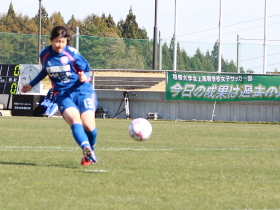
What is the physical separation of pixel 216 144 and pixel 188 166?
4.62 meters

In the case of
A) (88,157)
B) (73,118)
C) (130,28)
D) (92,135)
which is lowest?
(88,157)

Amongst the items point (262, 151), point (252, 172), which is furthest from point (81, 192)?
point (262, 151)

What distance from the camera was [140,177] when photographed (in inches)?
287

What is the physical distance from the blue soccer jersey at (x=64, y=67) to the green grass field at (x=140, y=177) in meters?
1.07

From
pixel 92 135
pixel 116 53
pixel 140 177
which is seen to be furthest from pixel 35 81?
pixel 116 53

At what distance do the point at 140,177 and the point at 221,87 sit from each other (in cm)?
2141

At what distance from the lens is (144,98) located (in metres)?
29.4

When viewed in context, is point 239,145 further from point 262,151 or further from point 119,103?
point 119,103

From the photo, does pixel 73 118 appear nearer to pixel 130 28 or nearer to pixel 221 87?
pixel 221 87

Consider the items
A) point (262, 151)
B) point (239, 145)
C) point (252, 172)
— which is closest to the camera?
point (252, 172)

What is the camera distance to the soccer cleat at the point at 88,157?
8.12m

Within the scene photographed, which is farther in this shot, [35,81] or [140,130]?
[140,130]

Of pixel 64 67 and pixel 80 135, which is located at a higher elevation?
pixel 64 67

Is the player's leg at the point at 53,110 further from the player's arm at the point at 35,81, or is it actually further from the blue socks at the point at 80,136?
the blue socks at the point at 80,136
